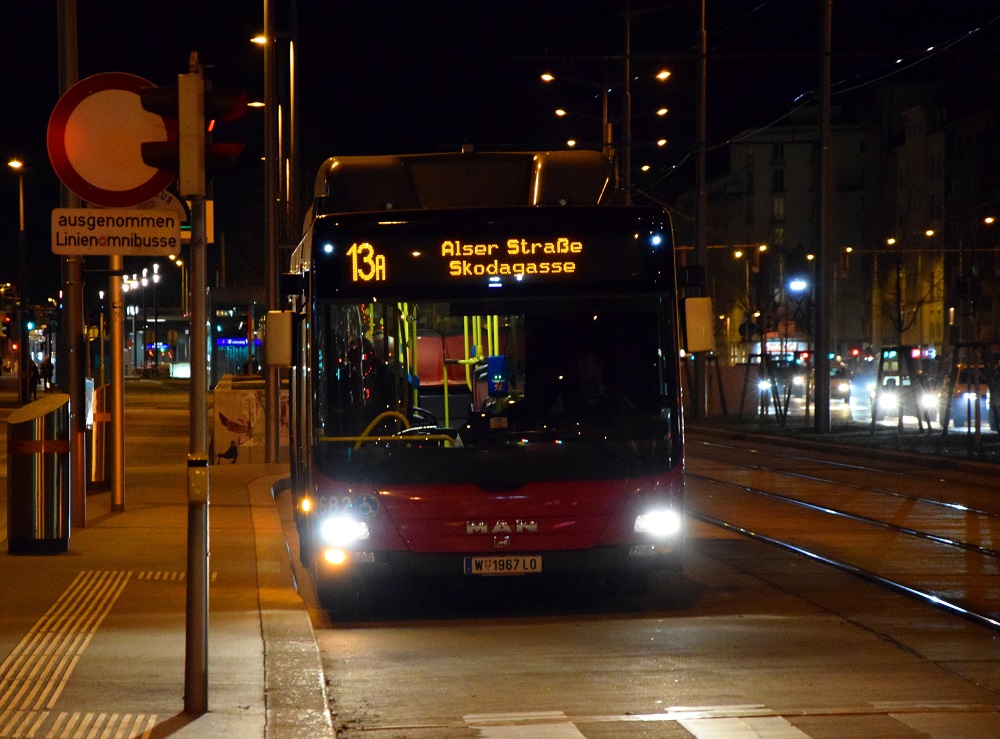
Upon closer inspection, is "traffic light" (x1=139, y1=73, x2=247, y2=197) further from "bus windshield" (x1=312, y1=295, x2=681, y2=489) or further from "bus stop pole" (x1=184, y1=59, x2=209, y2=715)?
"bus windshield" (x1=312, y1=295, x2=681, y2=489)

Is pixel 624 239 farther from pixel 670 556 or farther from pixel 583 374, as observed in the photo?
pixel 670 556

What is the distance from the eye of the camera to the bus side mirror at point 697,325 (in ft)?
33.3

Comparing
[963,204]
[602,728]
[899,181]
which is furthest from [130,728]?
[899,181]

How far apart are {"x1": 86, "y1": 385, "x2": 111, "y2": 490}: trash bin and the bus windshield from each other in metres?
8.71

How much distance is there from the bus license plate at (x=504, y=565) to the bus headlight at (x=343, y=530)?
710mm

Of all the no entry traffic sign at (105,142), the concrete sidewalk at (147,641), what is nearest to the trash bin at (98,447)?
the concrete sidewalk at (147,641)

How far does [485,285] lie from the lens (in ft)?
34.0

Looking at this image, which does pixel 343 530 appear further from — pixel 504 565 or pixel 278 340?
pixel 278 340

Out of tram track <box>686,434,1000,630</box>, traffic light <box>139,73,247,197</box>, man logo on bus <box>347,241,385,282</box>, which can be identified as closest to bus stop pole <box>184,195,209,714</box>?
traffic light <box>139,73,247,197</box>

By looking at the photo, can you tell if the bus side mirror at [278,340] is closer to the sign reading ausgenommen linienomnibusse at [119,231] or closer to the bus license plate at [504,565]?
the sign reading ausgenommen linienomnibusse at [119,231]

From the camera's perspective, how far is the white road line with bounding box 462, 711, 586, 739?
272 inches

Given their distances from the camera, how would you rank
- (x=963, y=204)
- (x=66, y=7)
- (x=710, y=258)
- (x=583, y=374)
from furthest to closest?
(x=710, y=258) < (x=963, y=204) < (x=66, y=7) < (x=583, y=374)

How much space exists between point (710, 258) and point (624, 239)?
107 m

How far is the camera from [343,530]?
10133 millimetres
